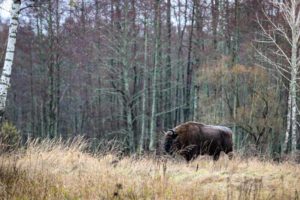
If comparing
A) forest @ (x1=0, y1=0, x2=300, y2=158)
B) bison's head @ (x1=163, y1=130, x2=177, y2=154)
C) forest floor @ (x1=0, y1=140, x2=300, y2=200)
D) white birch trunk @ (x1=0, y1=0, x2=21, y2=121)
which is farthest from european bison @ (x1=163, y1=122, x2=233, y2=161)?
forest @ (x1=0, y1=0, x2=300, y2=158)

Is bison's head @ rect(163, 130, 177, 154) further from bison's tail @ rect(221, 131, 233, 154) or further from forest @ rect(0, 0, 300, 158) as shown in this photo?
forest @ rect(0, 0, 300, 158)

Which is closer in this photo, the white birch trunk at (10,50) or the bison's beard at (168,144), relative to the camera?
the white birch trunk at (10,50)

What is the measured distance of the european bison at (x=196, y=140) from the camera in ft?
40.8

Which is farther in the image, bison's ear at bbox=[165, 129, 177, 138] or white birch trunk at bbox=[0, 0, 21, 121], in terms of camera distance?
bison's ear at bbox=[165, 129, 177, 138]

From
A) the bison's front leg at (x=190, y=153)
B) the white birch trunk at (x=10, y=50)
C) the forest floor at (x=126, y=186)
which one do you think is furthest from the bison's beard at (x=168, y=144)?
the white birch trunk at (x=10, y=50)

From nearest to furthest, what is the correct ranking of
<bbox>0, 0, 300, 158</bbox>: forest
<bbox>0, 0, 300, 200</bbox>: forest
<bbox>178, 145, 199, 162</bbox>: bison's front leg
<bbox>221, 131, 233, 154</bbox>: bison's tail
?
<bbox>0, 0, 300, 200</bbox>: forest < <bbox>178, 145, 199, 162</bbox>: bison's front leg < <bbox>221, 131, 233, 154</bbox>: bison's tail < <bbox>0, 0, 300, 158</bbox>: forest

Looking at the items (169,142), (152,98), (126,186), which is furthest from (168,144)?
(152,98)

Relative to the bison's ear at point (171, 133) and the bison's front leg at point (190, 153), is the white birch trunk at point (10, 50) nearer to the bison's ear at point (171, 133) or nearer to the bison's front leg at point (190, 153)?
the bison's ear at point (171, 133)

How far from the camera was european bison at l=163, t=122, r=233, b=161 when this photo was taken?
40.8ft

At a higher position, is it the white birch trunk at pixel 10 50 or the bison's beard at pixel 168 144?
the white birch trunk at pixel 10 50

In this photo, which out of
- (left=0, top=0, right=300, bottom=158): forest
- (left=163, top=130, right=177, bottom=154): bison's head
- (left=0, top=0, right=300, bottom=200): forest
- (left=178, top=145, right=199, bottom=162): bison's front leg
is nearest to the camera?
(left=0, top=0, right=300, bottom=200): forest

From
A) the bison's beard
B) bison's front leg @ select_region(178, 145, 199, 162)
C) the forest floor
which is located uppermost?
the forest floor

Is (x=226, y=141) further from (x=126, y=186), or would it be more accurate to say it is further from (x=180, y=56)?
(x=180, y=56)

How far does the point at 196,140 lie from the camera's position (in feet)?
42.2
